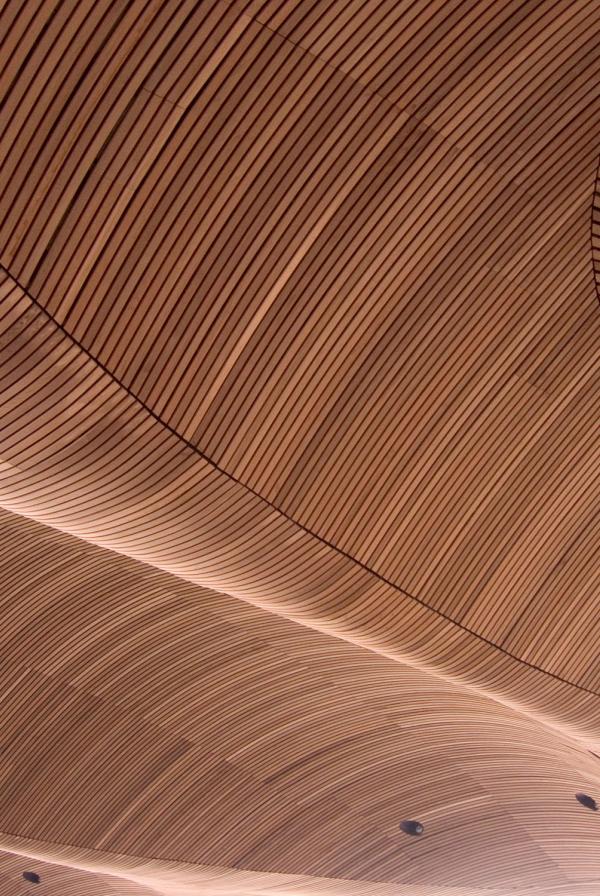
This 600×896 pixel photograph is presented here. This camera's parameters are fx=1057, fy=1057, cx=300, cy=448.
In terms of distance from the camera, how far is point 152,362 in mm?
5820

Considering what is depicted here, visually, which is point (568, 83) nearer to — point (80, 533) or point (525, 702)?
point (80, 533)

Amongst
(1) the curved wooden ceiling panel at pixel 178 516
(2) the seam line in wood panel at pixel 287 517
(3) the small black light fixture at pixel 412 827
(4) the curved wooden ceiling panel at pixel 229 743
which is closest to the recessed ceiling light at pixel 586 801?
(4) the curved wooden ceiling panel at pixel 229 743

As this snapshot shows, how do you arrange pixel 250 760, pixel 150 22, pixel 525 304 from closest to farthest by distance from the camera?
pixel 150 22 < pixel 525 304 < pixel 250 760

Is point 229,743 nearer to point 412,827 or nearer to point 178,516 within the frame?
point 412,827

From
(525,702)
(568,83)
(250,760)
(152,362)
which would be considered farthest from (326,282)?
(250,760)

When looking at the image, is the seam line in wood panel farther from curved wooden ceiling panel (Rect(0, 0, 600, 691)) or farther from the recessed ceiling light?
the recessed ceiling light

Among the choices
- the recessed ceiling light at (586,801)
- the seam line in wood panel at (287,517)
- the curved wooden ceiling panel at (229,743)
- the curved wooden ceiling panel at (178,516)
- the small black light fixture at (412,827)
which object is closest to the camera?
the seam line in wood panel at (287,517)

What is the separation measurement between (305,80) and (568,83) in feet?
4.60

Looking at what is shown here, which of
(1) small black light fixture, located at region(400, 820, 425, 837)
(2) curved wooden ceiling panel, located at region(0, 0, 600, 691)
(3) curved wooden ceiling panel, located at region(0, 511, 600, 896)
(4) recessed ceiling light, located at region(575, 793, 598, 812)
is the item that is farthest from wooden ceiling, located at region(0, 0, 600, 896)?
(1) small black light fixture, located at region(400, 820, 425, 837)

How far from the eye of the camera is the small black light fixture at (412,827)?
14461 millimetres

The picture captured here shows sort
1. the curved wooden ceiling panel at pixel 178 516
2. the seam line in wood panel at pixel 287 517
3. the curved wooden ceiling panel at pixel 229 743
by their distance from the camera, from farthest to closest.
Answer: the curved wooden ceiling panel at pixel 229 743 < the curved wooden ceiling panel at pixel 178 516 < the seam line in wood panel at pixel 287 517

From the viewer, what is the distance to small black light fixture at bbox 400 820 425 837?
14.5 metres

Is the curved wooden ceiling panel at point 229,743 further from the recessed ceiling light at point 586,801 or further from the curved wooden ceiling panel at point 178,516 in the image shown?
the curved wooden ceiling panel at point 178,516

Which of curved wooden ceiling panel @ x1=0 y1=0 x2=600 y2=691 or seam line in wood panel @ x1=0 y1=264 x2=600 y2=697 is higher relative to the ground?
curved wooden ceiling panel @ x1=0 y1=0 x2=600 y2=691
